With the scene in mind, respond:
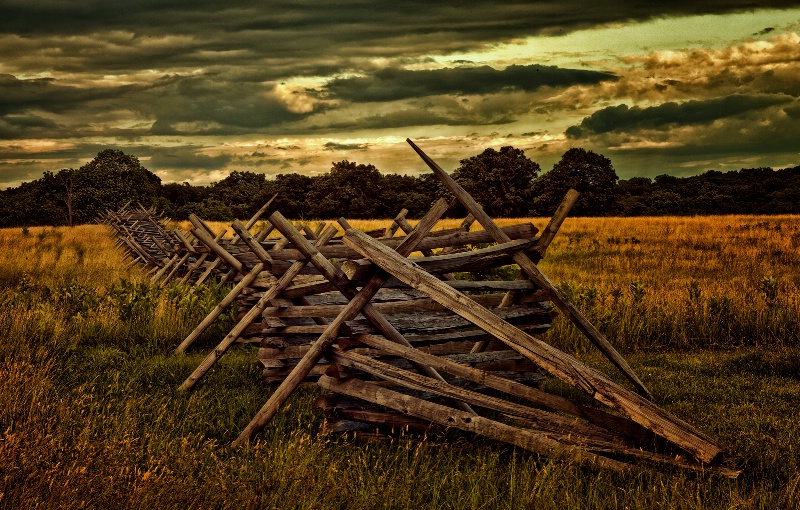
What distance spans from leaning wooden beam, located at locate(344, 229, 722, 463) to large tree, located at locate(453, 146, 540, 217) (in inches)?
1924

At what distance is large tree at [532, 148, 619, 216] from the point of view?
174 feet

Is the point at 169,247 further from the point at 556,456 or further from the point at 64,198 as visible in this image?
the point at 64,198

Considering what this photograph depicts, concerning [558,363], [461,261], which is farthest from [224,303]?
[558,363]

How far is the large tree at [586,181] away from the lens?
174 feet

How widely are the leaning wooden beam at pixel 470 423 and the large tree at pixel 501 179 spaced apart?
48650mm

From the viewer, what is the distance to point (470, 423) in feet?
15.0

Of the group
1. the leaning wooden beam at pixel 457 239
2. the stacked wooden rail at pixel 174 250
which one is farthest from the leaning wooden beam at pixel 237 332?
the stacked wooden rail at pixel 174 250

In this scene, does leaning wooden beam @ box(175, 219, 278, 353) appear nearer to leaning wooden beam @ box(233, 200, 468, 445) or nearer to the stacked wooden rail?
the stacked wooden rail

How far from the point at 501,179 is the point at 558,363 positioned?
171 feet

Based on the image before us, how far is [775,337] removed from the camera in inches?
363

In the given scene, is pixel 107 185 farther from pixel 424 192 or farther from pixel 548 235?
pixel 548 235

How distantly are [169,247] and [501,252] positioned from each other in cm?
1627

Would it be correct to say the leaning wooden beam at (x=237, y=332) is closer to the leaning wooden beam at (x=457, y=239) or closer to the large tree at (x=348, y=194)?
the leaning wooden beam at (x=457, y=239)

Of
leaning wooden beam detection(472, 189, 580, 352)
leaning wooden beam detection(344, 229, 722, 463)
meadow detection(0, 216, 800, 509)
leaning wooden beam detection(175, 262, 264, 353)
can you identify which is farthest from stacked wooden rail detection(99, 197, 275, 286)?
leaning wooden beam detection(344, 229, 722, 463)
